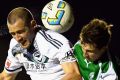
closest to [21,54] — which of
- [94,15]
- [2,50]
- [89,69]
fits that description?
[89,69]

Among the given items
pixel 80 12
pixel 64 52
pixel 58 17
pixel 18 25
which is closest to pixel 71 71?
pixel 64 52

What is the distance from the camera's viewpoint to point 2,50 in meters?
6.44

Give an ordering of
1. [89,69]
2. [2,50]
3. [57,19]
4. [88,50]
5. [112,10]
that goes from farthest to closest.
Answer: [112,10] → [2,50] → [57,19] → [89,69] → [88,50]

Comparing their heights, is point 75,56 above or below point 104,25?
below

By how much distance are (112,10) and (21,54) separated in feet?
10.7

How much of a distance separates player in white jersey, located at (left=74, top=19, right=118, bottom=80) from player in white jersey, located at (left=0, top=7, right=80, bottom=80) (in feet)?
0.49

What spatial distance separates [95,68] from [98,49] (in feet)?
0.70

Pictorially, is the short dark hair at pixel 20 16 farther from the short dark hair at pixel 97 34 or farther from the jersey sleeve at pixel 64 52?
the short dark hair at pixel 97 34

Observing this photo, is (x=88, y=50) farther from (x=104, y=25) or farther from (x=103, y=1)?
(x=103, y=1)

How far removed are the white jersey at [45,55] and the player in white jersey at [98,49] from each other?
0.15 m

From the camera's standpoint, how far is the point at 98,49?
3.55 metres

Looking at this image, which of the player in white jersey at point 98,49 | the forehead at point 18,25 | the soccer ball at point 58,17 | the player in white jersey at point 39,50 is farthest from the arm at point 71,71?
the soccer ball at point 58,17

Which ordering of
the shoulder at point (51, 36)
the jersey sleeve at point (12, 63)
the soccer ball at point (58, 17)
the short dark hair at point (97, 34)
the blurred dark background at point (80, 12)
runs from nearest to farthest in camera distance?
the short dark hair at point (97, 34), the shoulder at point (51, 36), the jersey sleeve at point (12, 63), the soccer ball at point (58, 17), the blurred dark background at point (80, 12)

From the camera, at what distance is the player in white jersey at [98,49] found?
11.6ft
